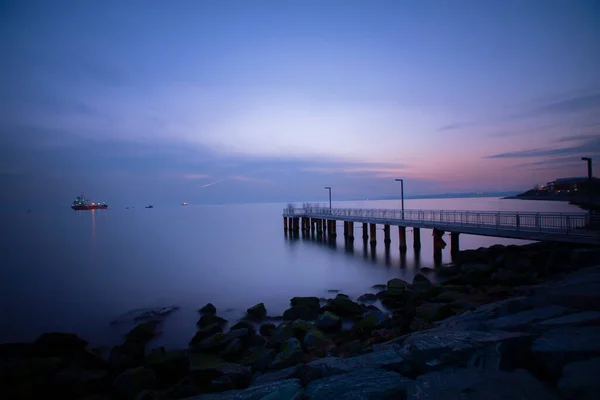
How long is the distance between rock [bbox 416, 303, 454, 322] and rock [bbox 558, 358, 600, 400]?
6.03 metres

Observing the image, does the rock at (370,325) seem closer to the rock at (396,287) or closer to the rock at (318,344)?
the rock at (318,344)

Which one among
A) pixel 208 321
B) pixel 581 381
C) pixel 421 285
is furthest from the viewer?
pixel 421 285

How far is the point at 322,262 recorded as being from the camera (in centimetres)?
2334

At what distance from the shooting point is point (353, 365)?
17.5 ft

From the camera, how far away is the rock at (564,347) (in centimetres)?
349

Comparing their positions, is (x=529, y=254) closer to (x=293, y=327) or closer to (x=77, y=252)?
(x=293, y=327)

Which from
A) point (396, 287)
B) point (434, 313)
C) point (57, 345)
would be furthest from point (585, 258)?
point (57, 345)

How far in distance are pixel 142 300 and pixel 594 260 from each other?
17900mm

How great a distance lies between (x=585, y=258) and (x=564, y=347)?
32.1 ft

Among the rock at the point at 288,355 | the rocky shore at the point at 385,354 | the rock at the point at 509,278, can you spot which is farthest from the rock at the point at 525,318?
the rock at the point at 509,278

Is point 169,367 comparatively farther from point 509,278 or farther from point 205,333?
point 509,278

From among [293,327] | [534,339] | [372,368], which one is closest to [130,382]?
[293,327]

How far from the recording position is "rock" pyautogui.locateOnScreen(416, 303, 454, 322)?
9109 mm

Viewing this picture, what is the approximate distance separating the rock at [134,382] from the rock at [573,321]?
24.2ft
